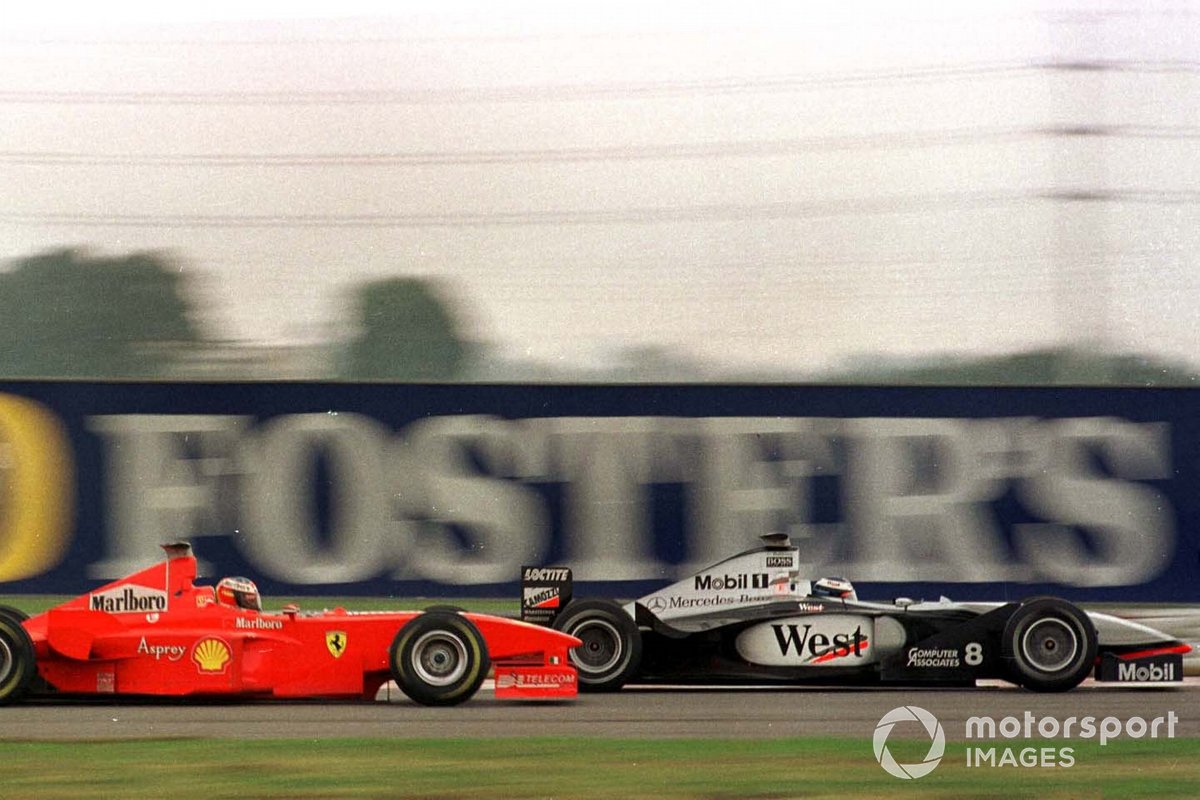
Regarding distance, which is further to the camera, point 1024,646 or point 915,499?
point 915,499

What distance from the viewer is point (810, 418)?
40.4 feet

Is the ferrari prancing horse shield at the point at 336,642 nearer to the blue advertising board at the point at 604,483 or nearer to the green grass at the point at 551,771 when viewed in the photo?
the green grass at the point at 551,771

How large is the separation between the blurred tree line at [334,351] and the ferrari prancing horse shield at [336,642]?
4.70m

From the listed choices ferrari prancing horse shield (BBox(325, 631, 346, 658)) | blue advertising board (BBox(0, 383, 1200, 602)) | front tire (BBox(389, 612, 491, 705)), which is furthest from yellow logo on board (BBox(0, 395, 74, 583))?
front tire (BBox(389, 612, 491, 705))

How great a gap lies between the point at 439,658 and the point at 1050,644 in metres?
3.51

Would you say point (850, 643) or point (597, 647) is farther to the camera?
point (597, 647)

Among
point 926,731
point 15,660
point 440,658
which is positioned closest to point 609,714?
point 440,658

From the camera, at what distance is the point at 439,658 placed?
26.1 ft

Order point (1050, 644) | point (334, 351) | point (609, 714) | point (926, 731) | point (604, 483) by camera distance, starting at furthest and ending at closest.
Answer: point (334, 351) → point (604, 483) → point (1050, 644) → point (609, 714) → point (926, 731)

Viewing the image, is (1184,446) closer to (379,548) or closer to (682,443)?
(682,443)

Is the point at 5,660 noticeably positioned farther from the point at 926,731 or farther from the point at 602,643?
the point at 926,731

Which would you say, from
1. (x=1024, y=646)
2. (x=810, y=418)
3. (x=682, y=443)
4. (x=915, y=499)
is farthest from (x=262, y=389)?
(x=1024, y=646)

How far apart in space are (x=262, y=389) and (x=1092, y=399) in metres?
6.84

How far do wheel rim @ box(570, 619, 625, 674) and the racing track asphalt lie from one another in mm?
221
